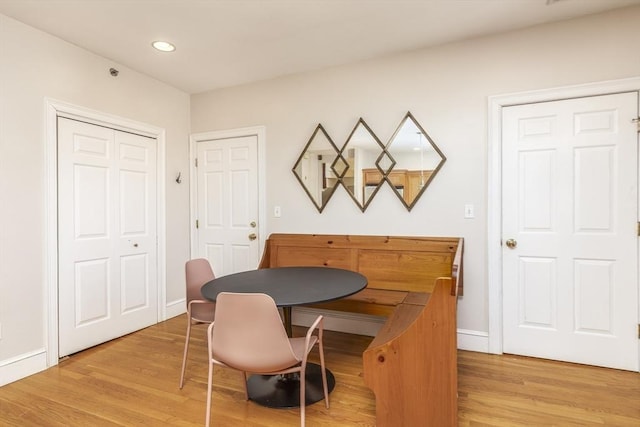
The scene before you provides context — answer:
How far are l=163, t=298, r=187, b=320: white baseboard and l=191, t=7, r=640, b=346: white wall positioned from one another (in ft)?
4.51

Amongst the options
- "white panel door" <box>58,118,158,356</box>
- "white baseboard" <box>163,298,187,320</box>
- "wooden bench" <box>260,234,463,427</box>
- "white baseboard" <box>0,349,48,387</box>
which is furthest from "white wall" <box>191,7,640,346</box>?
"white baseboard" <box>0,349,48,387</box>

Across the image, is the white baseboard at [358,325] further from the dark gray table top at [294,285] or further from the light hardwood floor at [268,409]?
the dark gray table top at [294,285]

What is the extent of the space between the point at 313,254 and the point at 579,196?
2149 millimetres

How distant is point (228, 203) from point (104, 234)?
120 cm

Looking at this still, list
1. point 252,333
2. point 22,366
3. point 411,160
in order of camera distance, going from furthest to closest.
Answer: point 411,160, point 22,366, point 252,333

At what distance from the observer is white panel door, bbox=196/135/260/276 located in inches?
143

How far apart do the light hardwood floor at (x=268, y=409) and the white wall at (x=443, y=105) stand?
57cm

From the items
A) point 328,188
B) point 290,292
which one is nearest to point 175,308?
point 328,188

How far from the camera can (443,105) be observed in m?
2.86

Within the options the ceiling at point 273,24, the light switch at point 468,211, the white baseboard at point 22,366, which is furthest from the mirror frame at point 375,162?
the white baseboard at point 22,366

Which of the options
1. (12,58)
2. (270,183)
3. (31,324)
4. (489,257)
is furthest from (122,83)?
(489,257)

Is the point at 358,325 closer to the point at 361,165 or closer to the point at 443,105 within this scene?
the point at 361,165

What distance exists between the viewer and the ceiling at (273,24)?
2.29 m

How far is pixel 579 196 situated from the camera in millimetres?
2510
